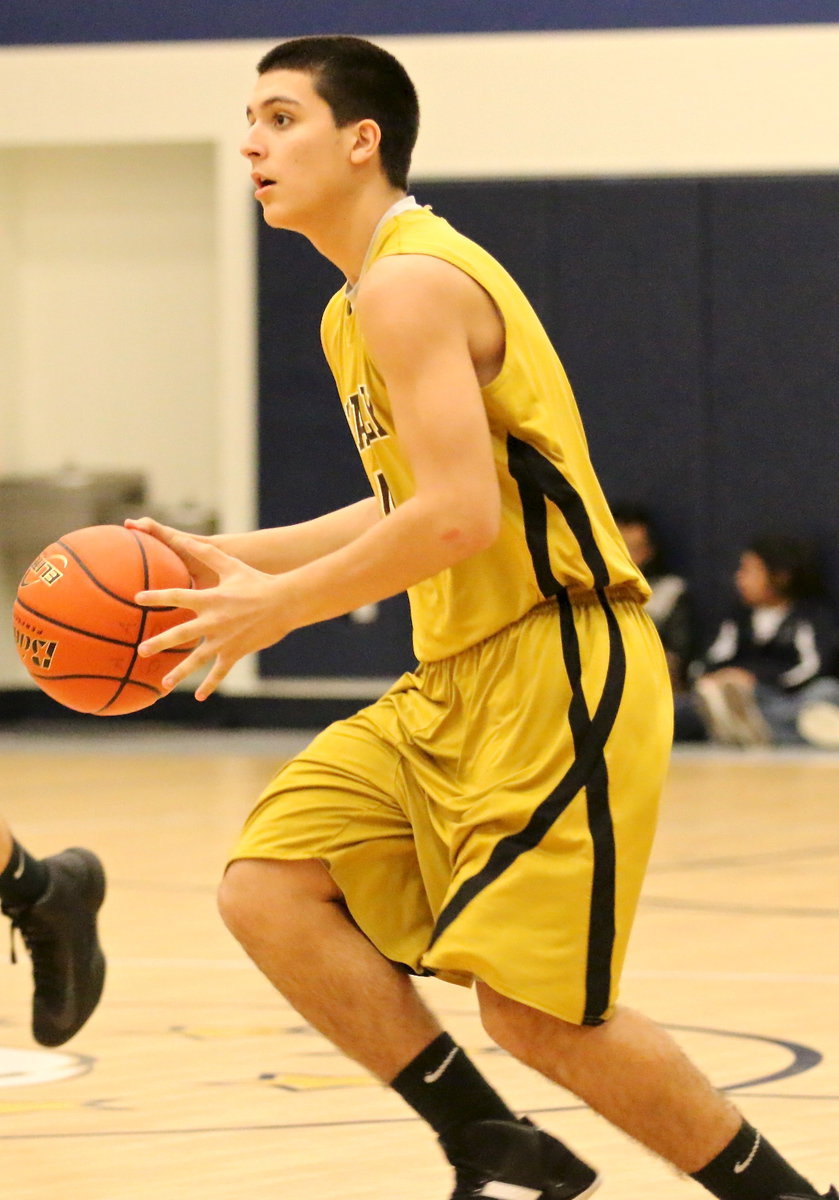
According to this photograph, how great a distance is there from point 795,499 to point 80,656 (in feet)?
29.9

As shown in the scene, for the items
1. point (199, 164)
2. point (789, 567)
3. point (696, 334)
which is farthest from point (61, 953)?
point (199, 164)

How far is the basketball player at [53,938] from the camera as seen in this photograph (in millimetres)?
3555

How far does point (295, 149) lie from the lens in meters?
2.90

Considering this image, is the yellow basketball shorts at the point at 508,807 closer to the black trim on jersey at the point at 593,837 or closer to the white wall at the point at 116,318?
the black trim on jersey at the point at 593,837

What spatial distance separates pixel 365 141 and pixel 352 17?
9.59 meters

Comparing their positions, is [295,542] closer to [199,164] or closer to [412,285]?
[412,285]

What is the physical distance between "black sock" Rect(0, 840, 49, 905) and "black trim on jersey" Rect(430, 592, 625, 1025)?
1.07m

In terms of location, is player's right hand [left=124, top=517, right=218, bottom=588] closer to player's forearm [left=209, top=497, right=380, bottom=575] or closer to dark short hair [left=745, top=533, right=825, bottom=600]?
player's forearm [left=209, top=497, right=380, bottom=575]

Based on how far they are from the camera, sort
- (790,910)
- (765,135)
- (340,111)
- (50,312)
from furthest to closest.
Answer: (50,312)
(765,135)
(790,910)
(340,111)

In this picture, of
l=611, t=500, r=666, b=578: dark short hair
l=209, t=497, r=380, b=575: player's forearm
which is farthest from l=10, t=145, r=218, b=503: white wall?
l=209, t=497, r=380, b=575: player's forearm

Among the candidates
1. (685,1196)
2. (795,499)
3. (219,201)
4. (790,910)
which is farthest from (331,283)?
(685,1196)

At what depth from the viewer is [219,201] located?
12.2 meters

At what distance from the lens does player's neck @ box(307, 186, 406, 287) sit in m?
2.95

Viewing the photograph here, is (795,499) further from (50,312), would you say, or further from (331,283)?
(50,312)
